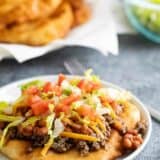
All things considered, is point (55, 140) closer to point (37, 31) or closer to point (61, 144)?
point (61, 144)

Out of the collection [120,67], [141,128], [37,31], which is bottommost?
[120,67]

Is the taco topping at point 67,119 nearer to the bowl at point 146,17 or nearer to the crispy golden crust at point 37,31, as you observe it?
the crispy golden crust at point 37,31

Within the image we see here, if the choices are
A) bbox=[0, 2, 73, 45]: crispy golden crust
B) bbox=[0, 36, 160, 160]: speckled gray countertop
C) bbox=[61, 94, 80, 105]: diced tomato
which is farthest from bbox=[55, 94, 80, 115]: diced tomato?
bbox=[0, 2, 73, 45]: crispy golden crust

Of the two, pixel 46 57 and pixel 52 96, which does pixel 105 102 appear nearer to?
pixel 52 96

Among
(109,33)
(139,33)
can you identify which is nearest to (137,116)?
(109,33)

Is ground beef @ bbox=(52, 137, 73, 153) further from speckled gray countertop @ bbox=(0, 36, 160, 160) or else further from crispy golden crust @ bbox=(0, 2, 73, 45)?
crispy golden crust @ bbox=(0, 2, 73, 45)

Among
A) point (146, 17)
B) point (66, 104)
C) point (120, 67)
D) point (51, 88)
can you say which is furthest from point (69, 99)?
point (146, 17)
